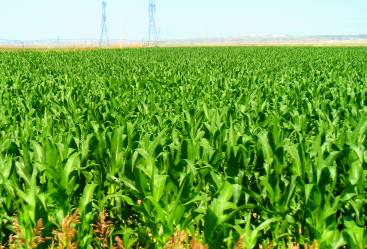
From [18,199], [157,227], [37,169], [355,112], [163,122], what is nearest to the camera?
[157,227]

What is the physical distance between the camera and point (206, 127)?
566cm

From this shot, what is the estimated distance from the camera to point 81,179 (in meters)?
Answer: 4.13

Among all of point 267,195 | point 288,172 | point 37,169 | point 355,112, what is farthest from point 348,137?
point 37,169

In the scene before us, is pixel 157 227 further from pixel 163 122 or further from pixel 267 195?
pixel 163 122

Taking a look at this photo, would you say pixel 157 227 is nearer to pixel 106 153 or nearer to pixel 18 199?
pixel 18 199

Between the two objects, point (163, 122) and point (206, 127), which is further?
point (163, 122)

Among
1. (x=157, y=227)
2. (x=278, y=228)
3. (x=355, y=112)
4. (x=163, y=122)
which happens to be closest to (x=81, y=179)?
(x=157, y=227)

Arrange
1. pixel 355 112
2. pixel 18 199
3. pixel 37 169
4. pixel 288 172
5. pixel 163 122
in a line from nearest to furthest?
pixel 18 199
pixel 37 169
pixel 288 172
pixel 163 122
pixel 355 112

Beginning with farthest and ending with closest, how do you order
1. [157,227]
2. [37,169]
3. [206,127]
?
[206,127] < [37,169] < [157,227]

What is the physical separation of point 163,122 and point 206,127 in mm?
926

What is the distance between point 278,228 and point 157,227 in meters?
0.98

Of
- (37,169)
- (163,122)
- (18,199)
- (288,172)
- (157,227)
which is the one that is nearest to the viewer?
(157,227)

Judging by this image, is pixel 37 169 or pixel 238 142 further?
pixel 238 142

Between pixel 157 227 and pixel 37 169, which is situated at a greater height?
pixel 37 169
